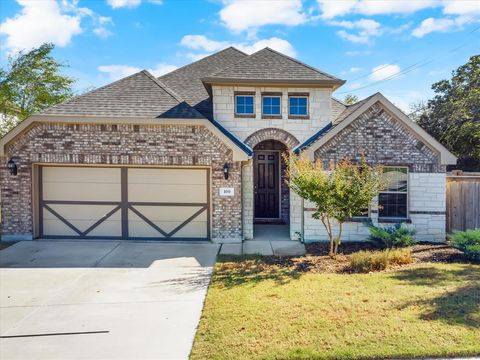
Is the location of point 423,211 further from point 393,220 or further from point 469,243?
point 469,243

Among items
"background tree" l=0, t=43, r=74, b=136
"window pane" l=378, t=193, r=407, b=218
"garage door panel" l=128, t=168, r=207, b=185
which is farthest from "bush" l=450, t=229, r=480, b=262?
"background tree" l=0, t=43, r=74, b=136

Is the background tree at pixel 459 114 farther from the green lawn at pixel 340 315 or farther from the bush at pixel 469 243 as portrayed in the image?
the green lawn at pixel 340 315

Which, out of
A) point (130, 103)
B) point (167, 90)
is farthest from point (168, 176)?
point (167, 90)

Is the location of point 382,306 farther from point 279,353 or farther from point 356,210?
point 356,210

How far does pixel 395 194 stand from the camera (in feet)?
34.9

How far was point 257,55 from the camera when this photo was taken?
12.5 metres

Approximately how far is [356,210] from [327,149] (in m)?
2.78

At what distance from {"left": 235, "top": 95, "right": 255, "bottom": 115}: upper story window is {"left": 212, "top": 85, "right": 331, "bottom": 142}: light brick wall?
15 centimetres

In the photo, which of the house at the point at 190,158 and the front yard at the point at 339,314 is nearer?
the front yard at the point at 339,314

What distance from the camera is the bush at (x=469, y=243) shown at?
27.1 feet

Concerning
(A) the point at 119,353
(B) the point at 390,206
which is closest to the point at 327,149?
(B) the point at 390,206

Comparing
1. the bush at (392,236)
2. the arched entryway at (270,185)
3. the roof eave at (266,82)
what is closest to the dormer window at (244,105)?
the roof eave at (266,82)

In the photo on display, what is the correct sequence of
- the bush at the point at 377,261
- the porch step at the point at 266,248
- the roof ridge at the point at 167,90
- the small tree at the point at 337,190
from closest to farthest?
the bush at the point at 377,261
the small tree at the point at 337,190
the porch step at the point at 266,248
the roof ridge at the point at 167,90

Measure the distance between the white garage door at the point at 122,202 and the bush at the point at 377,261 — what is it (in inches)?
188
